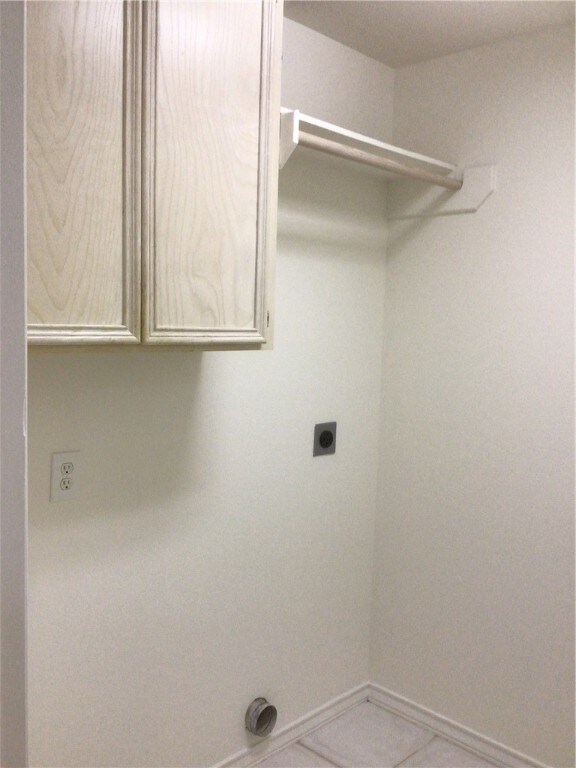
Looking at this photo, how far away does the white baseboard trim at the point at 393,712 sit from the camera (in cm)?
212

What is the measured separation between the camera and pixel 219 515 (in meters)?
2.01

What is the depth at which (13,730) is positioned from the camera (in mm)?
716

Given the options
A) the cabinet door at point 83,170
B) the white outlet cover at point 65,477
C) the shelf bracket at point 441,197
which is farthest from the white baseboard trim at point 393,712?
the shelf bracket at point 441,197

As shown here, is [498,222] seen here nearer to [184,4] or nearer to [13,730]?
[184,4]

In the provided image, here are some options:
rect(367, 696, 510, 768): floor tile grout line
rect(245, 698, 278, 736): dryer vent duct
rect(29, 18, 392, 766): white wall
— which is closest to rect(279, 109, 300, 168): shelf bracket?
rect(29, 18, 392, 766): white wall

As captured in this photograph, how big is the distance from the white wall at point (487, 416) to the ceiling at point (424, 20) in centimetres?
8

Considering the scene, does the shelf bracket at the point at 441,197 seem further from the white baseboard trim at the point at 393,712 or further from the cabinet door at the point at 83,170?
the white baseboard trim at the point at 393,712

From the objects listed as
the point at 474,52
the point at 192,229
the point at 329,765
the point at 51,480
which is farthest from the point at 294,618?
the point at 474,52

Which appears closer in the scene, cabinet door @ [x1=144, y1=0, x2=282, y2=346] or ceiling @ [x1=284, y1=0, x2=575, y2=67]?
cabinet door @ [x1=144, y1=0, x2=282, y2=346]

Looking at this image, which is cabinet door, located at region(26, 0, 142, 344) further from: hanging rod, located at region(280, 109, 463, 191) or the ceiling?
the ceiling

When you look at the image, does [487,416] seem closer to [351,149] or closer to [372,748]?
[351,149]

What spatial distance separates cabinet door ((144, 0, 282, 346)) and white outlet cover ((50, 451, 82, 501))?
0.44 metres

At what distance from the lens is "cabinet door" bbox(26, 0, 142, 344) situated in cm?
118

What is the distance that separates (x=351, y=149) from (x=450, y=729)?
1817mm
